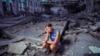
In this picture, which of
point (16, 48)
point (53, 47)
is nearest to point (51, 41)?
point (53, 47)

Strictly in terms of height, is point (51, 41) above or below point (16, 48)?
above

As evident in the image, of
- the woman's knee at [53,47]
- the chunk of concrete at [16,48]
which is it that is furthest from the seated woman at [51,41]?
the chunk of concrete at [16,48]

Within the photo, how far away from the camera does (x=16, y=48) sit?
597cm

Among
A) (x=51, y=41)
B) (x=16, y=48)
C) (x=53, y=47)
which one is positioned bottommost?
(x=16, y=48)

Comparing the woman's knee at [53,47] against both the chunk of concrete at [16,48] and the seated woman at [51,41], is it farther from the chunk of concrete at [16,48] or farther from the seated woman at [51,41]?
the chunk of concrete at [16,48]

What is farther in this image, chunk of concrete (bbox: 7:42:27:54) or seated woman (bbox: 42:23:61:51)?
chunk of concrete (bbox: 7:42:27:54)

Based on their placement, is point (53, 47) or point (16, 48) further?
point (16, 48)

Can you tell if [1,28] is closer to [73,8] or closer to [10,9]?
[10,9]

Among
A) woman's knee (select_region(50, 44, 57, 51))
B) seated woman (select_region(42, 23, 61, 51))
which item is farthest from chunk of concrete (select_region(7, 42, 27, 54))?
woman's knee (select_region(50, 44, 57, 51))

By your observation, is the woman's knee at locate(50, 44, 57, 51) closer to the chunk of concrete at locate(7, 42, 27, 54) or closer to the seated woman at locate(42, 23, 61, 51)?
the seated woman at locate(42, 23, 61, 51)

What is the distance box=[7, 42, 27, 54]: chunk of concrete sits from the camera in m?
5.79

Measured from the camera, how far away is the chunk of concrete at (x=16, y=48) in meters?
5.79

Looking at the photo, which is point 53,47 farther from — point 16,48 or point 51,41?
point 16,48

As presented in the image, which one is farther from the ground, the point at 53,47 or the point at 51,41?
the point at 51,41
